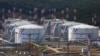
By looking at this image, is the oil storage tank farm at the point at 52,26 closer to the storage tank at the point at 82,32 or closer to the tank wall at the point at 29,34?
the storage tank at the point at 82,32

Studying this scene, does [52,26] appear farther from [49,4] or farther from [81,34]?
[49,4]

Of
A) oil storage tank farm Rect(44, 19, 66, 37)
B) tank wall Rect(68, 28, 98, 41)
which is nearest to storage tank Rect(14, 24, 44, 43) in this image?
A: tank wall Rect(68, 28, 98, 41)

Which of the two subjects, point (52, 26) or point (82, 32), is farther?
point (52, 26)

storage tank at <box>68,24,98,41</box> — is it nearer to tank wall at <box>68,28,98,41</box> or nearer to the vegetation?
tank wall at <box>68,28,98,41</box>

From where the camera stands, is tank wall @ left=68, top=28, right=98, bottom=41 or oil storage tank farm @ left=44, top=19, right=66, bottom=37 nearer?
tank wall @ left=68, top=28, right=98, bottom=41

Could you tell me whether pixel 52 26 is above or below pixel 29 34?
above

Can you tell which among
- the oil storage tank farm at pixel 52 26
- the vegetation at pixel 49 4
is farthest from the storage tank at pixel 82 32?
the vegetation at pixel 49 4

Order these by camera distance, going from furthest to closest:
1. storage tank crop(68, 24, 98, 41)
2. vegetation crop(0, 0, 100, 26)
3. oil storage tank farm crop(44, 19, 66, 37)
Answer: vegetation crop(0, 0, 100, 26) < oil storage tank farm crop(44, 19, 66, 37) < storage tank crop(68, 24, 98, 41)

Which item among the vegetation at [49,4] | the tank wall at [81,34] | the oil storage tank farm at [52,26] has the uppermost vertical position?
the vegetation at [49,4]

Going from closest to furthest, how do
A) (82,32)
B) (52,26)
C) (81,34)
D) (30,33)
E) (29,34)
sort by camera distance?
(29,34) < (30,33) < (82,32) < (81,34) < (52,26)

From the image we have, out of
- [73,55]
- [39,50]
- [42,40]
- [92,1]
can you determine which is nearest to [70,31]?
[42,40]

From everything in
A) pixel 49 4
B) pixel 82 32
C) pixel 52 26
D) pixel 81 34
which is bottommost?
pixel 81 34

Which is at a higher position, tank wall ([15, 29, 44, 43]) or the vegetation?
the vegetation

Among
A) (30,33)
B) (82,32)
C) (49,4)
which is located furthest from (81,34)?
(49,4)
